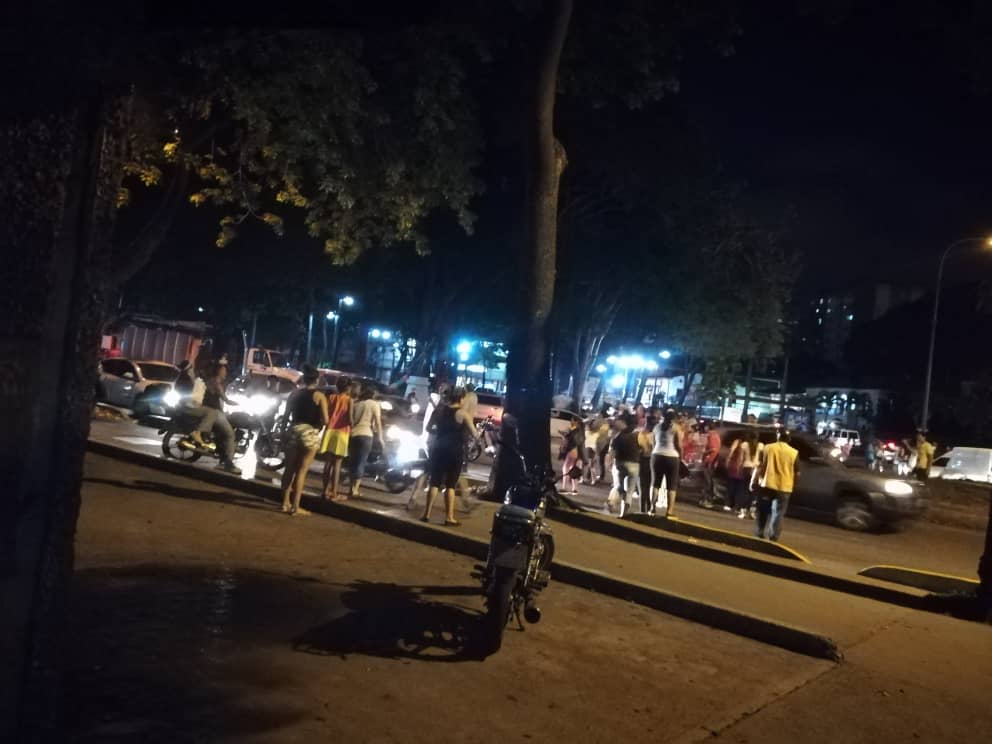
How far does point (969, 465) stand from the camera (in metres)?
28.8

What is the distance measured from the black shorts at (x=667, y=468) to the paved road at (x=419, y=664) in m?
4.54

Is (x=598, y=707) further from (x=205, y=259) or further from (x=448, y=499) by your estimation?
(x=205, y=259)

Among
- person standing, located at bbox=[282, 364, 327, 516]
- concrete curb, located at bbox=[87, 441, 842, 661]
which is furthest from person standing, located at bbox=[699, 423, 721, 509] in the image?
person standing, located at bbox=[282, 364, 327, 516]

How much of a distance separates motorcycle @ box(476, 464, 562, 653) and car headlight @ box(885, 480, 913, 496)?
1175 cm

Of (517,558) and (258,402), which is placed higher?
(258,402)

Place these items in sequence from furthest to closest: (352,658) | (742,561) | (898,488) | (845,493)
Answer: (845,493)
(898,488)
(742,561)
(352,658)

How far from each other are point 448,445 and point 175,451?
6.77 meters

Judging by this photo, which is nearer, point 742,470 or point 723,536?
point 723,536

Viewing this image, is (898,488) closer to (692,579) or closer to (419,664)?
(692,579)

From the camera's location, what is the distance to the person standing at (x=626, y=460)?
14.3 metres

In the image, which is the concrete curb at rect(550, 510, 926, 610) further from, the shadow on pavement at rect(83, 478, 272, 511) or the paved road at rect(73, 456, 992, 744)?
the shadow on pavement at rect(83, 478, 272, 511)

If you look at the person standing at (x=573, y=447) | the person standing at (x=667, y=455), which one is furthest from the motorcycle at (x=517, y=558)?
the person standing at (x=573, y=447)

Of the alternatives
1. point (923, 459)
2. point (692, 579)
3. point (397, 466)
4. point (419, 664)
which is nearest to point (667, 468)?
point (397, 466)

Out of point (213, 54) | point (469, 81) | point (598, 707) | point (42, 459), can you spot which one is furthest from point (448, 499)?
point (469, 81)
